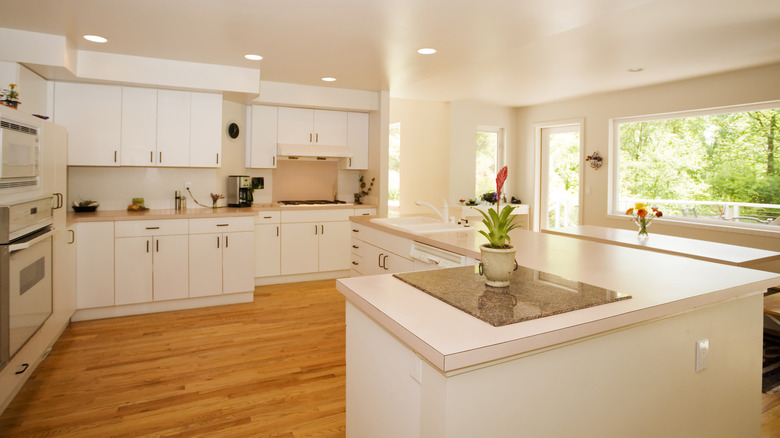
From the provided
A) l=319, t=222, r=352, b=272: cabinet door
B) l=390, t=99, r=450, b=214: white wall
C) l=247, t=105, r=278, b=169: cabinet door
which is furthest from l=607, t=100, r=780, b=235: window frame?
l=247, t=105, r=278, b=169: cabinet door

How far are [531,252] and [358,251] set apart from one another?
1.91 meters

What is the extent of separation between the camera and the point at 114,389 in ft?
8.73

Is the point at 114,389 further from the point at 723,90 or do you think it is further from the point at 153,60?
the point at 723,90

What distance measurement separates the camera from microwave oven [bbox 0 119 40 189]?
7.14ft

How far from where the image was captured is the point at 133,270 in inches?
158

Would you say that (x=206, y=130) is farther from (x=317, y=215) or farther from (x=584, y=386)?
(x=584, y=386)

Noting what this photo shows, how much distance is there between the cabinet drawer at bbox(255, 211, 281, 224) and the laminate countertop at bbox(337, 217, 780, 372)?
3183 millimetres

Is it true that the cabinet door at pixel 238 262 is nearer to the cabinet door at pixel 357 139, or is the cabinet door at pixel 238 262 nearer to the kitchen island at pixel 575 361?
the cabinet door at pixel 357 139

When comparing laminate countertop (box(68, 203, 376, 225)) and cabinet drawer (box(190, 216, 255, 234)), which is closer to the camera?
laminate countertop (box(68, 203, 376, 225))

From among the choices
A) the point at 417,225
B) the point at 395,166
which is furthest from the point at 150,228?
the point at 395,166

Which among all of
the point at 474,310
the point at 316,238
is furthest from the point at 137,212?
the point at 474,310

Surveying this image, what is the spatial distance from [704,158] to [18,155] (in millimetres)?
6459

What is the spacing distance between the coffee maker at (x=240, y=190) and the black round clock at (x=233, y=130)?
1.55 feet

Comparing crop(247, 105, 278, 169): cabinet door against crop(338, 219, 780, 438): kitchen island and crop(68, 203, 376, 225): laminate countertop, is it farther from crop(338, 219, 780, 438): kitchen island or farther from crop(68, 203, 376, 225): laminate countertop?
crop(338, 219, 780, 438): kitchen island
